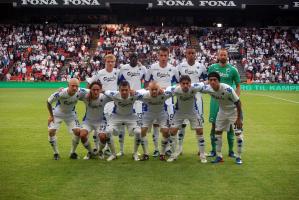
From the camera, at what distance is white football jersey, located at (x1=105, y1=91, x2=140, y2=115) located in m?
9.77

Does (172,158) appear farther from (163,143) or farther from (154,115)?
(154,115)

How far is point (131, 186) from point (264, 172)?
275 centimetres

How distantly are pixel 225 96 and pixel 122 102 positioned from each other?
2255mm

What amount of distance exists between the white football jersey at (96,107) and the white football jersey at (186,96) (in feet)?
4.81

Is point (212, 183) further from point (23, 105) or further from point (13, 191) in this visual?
point (23, 105)

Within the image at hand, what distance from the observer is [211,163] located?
30.9ft

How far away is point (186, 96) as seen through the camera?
379 inches

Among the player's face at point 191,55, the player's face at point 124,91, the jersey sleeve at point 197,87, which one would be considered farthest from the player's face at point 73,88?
the player's face at point 191,55

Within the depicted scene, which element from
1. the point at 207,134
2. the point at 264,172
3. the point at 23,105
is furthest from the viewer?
the point at 23,105

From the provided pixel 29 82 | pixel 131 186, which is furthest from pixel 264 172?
pixel 29 82

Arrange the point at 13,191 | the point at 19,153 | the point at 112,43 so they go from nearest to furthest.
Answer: the point at 13,191 < the point at 19,153 < the point at 112,43

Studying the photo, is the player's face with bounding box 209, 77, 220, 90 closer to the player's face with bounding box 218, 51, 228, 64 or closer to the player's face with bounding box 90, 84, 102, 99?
the player's face with bounding box 218, 51, 228, 64

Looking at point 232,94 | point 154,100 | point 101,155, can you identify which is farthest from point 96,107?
point 232,94

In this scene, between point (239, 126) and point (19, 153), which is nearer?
point (239, 126)
